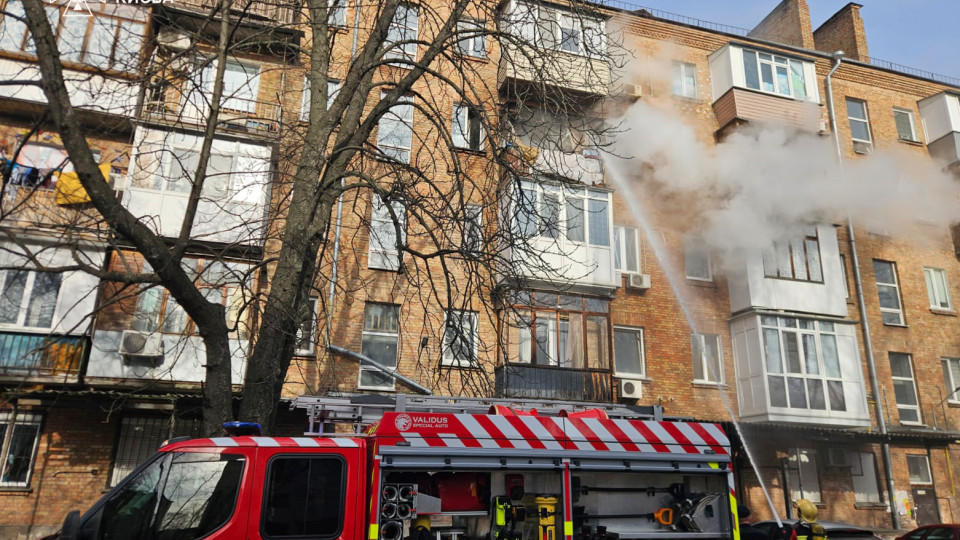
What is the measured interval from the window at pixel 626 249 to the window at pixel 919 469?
390 inches

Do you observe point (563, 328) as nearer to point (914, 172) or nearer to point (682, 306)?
point (682, 306)

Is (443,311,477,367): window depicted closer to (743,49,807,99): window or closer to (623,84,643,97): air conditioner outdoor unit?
(623,84,643,97): air conditioner outdoor unit

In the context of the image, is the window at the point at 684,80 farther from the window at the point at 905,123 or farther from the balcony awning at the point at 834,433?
the balcony awning at the point at 834,433

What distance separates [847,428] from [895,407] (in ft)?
9.14

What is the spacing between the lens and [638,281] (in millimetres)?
18078

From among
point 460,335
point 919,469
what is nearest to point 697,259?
point 919,469

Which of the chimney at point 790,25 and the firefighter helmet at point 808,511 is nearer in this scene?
the firefighter helmet at point 808,511

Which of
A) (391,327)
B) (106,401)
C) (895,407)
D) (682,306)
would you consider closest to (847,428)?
(895,407)

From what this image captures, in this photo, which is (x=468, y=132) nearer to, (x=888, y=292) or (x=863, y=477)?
(x=888, y=292)

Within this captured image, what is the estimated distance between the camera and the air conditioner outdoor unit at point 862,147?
889 inches

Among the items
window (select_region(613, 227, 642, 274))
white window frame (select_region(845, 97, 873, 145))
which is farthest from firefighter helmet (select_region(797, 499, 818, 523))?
white window frame (select_region(845, 97, 873, 145))

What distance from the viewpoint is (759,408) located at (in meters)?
17.3

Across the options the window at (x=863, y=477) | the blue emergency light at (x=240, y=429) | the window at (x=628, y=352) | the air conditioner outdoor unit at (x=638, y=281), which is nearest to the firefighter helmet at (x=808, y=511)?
the blue emergency light at (x=240, y=429)

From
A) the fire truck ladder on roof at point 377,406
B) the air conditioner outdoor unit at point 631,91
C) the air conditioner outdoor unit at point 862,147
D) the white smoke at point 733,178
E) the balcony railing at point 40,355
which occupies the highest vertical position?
the air conditioner outdoor unit at point 862,147
